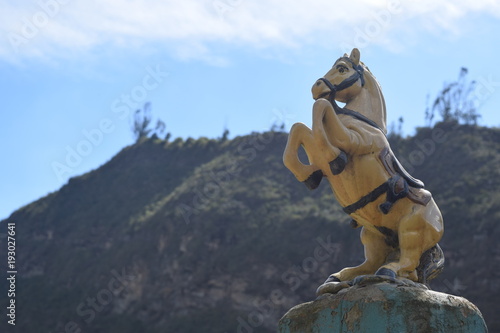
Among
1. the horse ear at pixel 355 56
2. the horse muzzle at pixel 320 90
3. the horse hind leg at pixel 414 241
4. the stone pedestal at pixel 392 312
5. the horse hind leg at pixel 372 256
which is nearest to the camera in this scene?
the stone pedestal at pixel 392 312

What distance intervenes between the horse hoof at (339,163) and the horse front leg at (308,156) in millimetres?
102

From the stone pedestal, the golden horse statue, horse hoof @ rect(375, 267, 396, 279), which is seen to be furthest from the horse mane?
the stone pedestal

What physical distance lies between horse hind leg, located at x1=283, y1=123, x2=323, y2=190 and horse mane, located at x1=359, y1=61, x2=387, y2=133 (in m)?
0.55

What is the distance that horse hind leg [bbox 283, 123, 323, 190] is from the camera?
586cm

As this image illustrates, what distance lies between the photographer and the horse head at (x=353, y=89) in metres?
6.19

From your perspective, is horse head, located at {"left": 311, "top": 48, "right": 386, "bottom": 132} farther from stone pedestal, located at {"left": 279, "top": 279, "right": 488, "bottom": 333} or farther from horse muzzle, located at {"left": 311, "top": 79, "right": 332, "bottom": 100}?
stone pedestal, located at {"left": 279, "top": 279, "right": 488, "bottom": 333}

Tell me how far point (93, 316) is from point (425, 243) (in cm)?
4413

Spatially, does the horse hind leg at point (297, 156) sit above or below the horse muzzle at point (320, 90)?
below

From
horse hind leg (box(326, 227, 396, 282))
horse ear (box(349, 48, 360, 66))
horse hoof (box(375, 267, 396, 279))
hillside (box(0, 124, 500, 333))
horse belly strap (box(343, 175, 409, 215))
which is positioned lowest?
horse hoof (box(375, 267, 396, 279))

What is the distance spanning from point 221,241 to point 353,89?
43632 mm

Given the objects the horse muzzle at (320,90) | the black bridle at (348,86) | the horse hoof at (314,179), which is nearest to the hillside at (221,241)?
the black bridle at (348,86)

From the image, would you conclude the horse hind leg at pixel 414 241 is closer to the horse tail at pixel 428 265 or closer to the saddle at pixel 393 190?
the horse tail at pixel 428 265

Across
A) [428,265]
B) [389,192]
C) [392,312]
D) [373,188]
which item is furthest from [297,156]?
[392,312]

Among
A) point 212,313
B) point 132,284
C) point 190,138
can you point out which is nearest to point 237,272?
point 212,313
